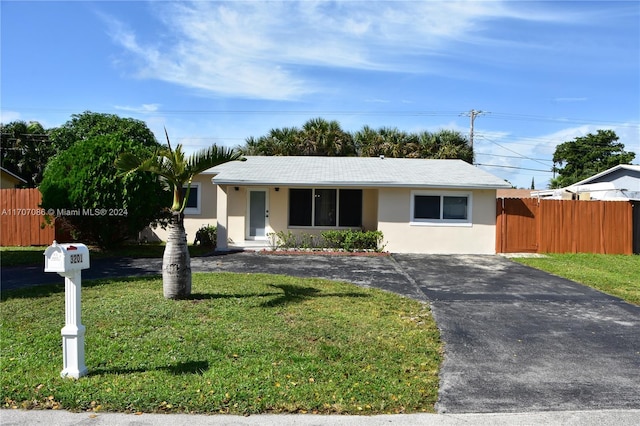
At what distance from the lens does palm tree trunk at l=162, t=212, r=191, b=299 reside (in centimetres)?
793

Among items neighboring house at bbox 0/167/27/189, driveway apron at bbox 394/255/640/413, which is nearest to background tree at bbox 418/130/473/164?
driveway apron at bbox 394/255/640/413

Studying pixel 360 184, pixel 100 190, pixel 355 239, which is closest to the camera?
pixel 100 190

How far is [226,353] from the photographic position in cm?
554

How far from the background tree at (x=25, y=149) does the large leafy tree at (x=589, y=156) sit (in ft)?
146

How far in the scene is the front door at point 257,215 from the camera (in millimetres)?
17406

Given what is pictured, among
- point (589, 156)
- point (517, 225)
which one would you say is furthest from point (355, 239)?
point (589, 156)

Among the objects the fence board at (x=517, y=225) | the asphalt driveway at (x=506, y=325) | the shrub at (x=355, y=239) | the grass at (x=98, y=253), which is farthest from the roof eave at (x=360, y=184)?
the asphalt driveway at (x=506, y=325)

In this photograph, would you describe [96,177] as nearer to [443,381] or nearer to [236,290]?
[236,290]

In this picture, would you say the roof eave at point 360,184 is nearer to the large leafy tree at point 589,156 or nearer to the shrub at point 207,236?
the shrub at point 207,236

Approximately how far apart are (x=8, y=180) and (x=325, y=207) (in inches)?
783

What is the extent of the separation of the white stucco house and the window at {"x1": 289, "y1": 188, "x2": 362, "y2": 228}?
0.04 m

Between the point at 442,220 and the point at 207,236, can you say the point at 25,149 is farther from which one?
the point at 442,220

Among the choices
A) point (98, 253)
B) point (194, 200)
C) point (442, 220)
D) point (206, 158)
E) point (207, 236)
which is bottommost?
point (98, 253)

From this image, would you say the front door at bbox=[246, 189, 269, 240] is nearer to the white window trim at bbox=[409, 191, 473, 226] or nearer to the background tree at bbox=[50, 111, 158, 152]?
the white window trim at bbox=[409, 191, 473, 226]
